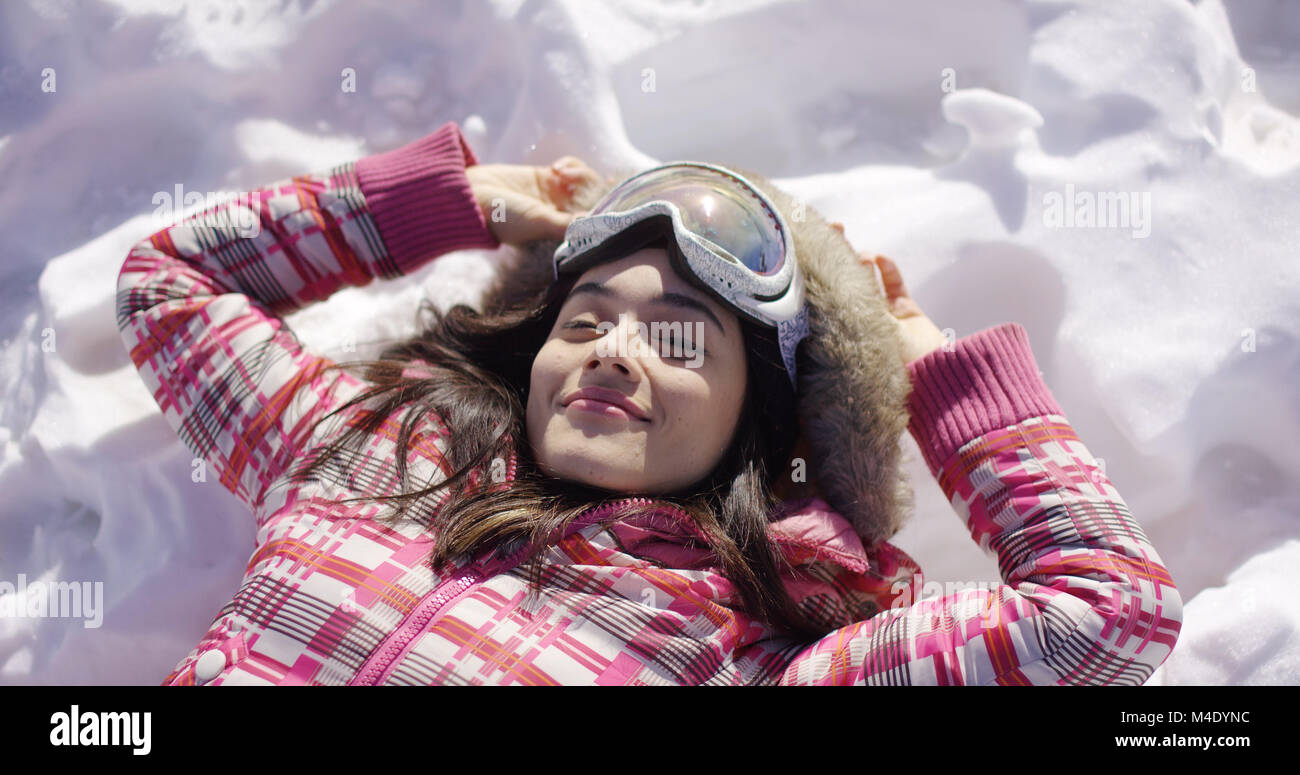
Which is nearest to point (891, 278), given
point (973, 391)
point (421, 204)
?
point (973, 391)

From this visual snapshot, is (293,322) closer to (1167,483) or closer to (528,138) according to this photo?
(528,138)

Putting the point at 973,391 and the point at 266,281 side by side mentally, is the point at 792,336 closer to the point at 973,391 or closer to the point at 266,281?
the point at 973,391

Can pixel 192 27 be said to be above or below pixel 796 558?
above

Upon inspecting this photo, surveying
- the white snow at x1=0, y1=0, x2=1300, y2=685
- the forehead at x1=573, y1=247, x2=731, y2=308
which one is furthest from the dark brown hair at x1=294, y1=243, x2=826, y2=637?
the white snow at x1=0, y1=0, x2=1300, y2=685

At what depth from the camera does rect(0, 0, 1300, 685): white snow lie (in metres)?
2.24

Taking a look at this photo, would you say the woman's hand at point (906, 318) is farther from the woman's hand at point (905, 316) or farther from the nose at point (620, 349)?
the nose at point (620, 349)

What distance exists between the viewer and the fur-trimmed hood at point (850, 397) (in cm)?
187

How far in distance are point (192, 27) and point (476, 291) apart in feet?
3.62

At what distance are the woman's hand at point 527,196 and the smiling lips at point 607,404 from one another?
0.55 m

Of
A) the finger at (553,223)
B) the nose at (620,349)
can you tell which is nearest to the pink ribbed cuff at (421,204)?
the finger at (553,223)
